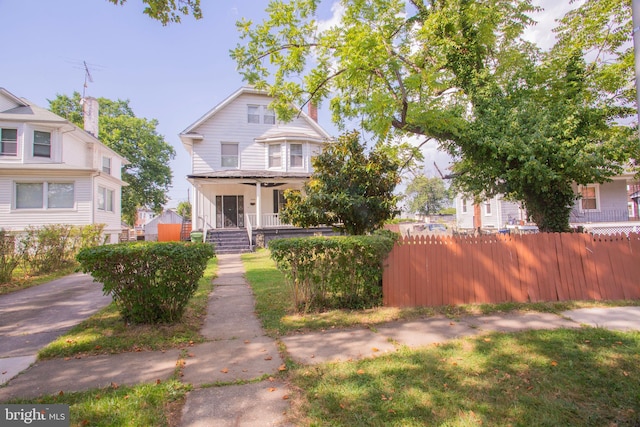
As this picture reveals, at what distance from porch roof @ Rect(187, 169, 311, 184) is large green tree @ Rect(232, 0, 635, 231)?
31.3 ft

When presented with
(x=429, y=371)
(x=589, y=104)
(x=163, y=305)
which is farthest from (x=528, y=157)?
(x=163, y=305)

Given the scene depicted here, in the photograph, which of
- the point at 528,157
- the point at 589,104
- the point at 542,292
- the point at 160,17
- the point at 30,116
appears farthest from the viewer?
the point at 30,116

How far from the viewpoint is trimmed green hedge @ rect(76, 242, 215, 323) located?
15.2 ft

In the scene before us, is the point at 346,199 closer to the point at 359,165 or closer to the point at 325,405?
the point at 359,165

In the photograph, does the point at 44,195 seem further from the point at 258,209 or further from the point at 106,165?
the point at 258,209

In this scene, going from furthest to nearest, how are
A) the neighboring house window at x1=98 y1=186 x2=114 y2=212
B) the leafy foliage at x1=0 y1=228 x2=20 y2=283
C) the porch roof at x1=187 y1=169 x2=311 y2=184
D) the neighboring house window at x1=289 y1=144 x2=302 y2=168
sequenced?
the neighboring house window at x1=289 y1=144 x2=302 y2=168, the neighboring house window at x1=98 y1=186 x2=114 y2=212, the porch roof at x1=187 y1=169 x2=311 y2=184, the leafy foliage at x1=0 y1=228 x2=20 y2=283

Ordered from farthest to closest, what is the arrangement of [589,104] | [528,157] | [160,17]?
[589,104] < [528,157] < [160,17]

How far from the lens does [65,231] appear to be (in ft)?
38.4

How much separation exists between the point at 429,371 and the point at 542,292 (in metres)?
4.60

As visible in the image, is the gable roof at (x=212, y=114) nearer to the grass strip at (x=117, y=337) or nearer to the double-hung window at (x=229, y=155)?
the double-hung window at (x=229, y=155)

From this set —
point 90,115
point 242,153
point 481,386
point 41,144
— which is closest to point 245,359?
point 481,386

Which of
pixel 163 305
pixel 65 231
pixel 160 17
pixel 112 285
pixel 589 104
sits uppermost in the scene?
pixel 160 17

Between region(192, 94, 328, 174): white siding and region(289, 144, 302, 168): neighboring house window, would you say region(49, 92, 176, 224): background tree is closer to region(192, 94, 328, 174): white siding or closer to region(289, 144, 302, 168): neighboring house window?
region(192, 94, 328, 174): white siding

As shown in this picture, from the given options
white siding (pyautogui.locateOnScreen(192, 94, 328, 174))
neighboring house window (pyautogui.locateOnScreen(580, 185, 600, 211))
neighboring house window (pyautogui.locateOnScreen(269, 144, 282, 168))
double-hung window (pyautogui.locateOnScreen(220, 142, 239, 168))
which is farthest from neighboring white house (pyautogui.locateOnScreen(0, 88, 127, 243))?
neighboring house window (pyautogui.locateOnScreen(580, 185, 600, 211))
